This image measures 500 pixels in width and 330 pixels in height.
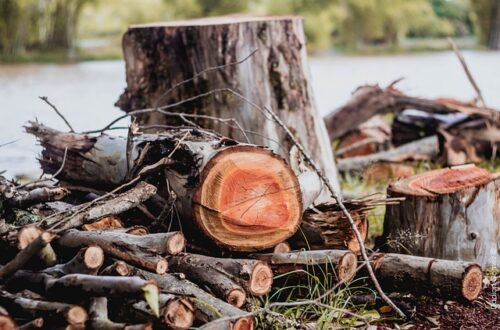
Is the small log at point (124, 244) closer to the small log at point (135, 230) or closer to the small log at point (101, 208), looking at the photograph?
the small log at point (101, 208)

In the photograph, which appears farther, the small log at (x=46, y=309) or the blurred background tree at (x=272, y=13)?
the blurred background tree at (x=272, y=13)

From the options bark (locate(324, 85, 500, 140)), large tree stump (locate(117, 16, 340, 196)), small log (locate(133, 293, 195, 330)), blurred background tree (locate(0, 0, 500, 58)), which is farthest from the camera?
blurred background tree (locate(0, 0, 500, 58))

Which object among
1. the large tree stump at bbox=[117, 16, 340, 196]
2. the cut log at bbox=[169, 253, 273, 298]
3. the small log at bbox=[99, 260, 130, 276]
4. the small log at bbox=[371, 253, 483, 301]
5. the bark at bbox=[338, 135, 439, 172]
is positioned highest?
the large tree stump at bbox=[117, 16, 340, 196]

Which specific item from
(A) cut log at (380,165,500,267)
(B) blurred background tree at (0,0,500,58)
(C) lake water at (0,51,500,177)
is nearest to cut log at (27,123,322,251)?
(A) cut log at (380,165,500,267)

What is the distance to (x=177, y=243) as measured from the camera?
2.96 m

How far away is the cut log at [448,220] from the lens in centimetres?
383

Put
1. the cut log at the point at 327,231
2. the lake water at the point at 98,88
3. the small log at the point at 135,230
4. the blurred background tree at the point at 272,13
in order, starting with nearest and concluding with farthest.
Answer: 1. the small log at the point at 135,230
2. the cut log at the point at 327,231
3. the lake water at the point at 98,88
4. the blurred background tree at the point at 272,13

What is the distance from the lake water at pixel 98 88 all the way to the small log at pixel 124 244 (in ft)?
12.3

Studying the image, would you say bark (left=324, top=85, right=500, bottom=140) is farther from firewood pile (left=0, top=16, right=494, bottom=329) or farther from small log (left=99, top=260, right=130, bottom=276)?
small log (left=99, top=260, right=130, bottom=276)

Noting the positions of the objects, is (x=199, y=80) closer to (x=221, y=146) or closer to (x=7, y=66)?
(x=221, y=146)

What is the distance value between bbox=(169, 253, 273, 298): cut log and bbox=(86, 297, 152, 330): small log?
51 cm

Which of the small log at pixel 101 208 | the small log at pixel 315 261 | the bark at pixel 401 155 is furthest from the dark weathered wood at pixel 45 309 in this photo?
the bark at pixel 401 155

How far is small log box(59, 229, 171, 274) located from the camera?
115 inches

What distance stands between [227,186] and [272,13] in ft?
95.4
